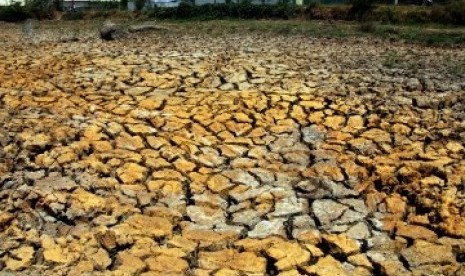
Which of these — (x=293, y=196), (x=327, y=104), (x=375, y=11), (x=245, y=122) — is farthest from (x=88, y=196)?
(x=375, y=11)

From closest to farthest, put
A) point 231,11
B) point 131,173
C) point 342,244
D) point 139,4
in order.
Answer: point 342,244 < point 131,173 < point 231,11 < point 139,4

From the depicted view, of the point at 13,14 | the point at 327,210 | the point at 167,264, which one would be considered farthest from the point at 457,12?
the point at 167,264

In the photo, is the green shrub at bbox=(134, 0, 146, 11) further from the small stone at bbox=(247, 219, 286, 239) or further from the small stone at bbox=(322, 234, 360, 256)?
the small stone at bbox=(322, 234, 360, 256)

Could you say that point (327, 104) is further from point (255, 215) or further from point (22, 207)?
Result: point (22, 207)

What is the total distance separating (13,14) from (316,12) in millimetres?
12136

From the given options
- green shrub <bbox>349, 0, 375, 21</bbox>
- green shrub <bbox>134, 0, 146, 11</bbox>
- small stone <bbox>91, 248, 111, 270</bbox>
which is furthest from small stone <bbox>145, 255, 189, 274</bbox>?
green shrub <bbox>134, 0, 146, 11</bbox>

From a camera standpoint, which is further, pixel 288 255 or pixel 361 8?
pixel 361 8

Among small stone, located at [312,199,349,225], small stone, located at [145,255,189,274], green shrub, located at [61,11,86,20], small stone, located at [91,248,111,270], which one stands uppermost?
green shrub, located at [61,11,86,20]

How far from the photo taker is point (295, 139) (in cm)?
528

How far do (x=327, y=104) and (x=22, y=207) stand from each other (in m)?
3.21

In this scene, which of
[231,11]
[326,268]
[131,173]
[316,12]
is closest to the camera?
[326,268]

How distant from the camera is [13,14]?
2302 centimetres

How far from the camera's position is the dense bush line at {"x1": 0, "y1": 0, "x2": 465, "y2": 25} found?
19.0 meters

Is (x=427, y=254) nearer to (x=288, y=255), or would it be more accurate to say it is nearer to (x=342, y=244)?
(x=342, y=244)
